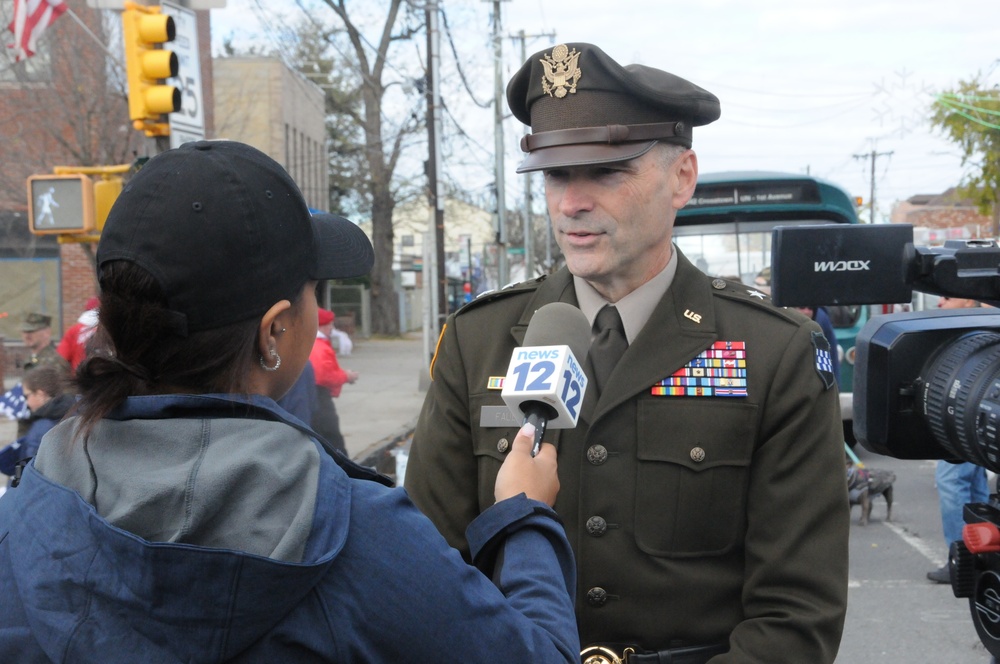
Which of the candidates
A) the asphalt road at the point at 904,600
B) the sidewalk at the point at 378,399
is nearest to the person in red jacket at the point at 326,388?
the sidewalk at the point at 378,399

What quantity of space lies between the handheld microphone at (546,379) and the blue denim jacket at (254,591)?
31 centimetres

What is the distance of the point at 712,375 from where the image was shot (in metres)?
2.31

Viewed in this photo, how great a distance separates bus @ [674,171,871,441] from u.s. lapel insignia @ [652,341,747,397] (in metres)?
8.04

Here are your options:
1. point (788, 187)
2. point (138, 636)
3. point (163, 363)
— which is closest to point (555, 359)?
point (163, 363)

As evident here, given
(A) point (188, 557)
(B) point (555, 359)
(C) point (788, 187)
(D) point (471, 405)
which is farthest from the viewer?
(C) point (788, 187)

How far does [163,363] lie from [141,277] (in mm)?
130

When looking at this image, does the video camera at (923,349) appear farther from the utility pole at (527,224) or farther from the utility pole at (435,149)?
the utility pole at (527,224)

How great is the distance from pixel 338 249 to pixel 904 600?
581 centimetres

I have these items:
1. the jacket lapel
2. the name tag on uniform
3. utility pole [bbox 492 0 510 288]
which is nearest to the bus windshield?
the jacket lapel

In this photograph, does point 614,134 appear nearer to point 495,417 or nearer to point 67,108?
point 495,417

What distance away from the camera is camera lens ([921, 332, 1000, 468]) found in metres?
2.01

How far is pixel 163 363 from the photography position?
1.55 meters

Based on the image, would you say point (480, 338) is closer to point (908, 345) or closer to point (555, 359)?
point (555, 359)

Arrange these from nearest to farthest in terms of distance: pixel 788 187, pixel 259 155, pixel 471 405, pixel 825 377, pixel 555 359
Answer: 1. pixel 259 155
2. pixel 555 359
3. pixel 825 377
4. pixel 471 405
5. pixel 788 187
